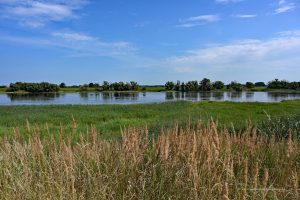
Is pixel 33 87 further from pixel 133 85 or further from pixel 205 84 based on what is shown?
pixel 205 84

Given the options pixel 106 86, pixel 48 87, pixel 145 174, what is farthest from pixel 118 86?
pixel 145 174

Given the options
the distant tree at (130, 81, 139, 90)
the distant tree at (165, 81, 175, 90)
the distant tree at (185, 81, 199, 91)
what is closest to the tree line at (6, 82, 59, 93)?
the distant tree at (130, 81, 139, 90)

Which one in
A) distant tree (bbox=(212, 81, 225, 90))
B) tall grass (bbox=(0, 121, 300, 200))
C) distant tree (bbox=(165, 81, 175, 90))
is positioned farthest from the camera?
distant tree (bbox=(165, 81, 175, 90))

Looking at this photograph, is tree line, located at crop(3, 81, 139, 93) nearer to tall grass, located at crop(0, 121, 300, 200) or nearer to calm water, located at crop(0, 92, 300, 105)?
calm water, located at crop(0, 92, 300, 105)

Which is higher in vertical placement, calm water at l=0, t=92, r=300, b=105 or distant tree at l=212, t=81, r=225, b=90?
distant tree at l=212, t=81, r=225, b=90

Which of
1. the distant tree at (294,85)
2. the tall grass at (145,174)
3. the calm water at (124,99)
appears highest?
the distant tree at (294,85)

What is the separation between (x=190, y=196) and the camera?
365cm

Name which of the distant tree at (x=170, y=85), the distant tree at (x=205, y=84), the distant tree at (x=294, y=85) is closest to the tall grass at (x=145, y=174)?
the distant tree at (x=294, y=85)

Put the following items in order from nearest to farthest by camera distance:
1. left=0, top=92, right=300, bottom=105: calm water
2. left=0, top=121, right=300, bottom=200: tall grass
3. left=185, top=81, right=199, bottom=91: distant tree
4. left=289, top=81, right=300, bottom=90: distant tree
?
left=0, top=121, right=300, bottom=200: tall grass
left=0, top=92, right=300, bottom=105: calm water
left=289, top=81, right=300, bottom=90: distant tree
left=185, top=81, right=199, bottom=91: distant tree

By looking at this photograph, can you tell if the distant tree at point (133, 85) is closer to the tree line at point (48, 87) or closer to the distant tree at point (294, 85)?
the tree line at point (48, 87)

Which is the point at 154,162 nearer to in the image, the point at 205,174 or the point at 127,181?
the point at 127,181

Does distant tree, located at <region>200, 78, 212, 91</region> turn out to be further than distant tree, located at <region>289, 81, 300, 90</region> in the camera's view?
Yes

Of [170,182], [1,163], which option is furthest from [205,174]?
[1,163]

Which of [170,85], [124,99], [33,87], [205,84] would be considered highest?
[205,84]
